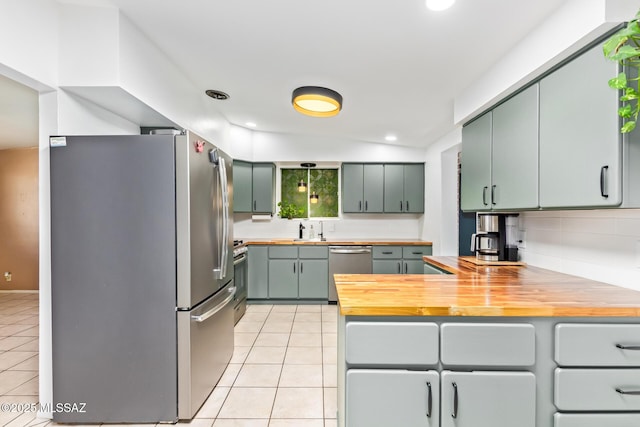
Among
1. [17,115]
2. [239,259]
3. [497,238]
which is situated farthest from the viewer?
[239,259]

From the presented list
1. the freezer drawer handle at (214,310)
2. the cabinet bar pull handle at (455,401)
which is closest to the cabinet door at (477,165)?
the cabinet bar pull handle at (455,401)

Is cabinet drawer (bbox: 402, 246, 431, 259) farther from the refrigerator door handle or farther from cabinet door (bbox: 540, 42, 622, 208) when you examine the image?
the refrigerator door handle

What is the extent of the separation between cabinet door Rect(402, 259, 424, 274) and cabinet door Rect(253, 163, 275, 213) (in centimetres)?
222

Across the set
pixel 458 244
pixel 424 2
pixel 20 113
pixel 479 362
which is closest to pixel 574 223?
pixel 479 362

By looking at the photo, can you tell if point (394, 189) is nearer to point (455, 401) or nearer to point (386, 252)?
point (386, 252)

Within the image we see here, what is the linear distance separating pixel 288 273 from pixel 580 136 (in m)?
3.52

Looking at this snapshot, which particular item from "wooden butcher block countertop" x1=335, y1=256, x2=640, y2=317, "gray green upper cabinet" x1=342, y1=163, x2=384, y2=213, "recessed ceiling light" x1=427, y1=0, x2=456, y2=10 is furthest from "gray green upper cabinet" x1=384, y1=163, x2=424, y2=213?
"recessed ceiling light" x1=427, y1=0, x2=456, y2=10

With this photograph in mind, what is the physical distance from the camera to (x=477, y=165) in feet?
7.99

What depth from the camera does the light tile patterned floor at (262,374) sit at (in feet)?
6.09

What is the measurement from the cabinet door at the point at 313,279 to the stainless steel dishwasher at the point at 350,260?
9 cm

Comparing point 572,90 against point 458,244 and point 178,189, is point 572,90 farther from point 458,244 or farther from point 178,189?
point 458,244

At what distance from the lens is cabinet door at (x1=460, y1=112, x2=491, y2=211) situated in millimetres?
2290

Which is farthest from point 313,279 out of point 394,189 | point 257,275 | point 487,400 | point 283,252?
point 487,400

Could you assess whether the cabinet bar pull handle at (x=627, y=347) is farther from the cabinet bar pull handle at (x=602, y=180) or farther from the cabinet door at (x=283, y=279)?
the cabinet door at (x=283, y=279)
